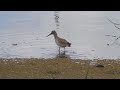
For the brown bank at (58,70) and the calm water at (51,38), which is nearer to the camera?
the brown bank at (58,70)

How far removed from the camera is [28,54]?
22.0 feet

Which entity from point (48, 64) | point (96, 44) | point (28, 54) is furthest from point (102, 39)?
point (48, 64)

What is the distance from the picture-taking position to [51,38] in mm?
8594

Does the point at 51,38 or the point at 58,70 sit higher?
the point at 58,70

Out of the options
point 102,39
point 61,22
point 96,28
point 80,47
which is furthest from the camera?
point 61,22

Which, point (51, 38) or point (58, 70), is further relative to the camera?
point (51, 38)

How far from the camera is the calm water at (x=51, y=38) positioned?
6.73m

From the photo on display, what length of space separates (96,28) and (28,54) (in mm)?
2646

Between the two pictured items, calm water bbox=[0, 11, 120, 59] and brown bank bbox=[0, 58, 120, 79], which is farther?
calm water bbox=[0, 11, 120, 59]

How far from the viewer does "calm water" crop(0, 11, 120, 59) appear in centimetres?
673
